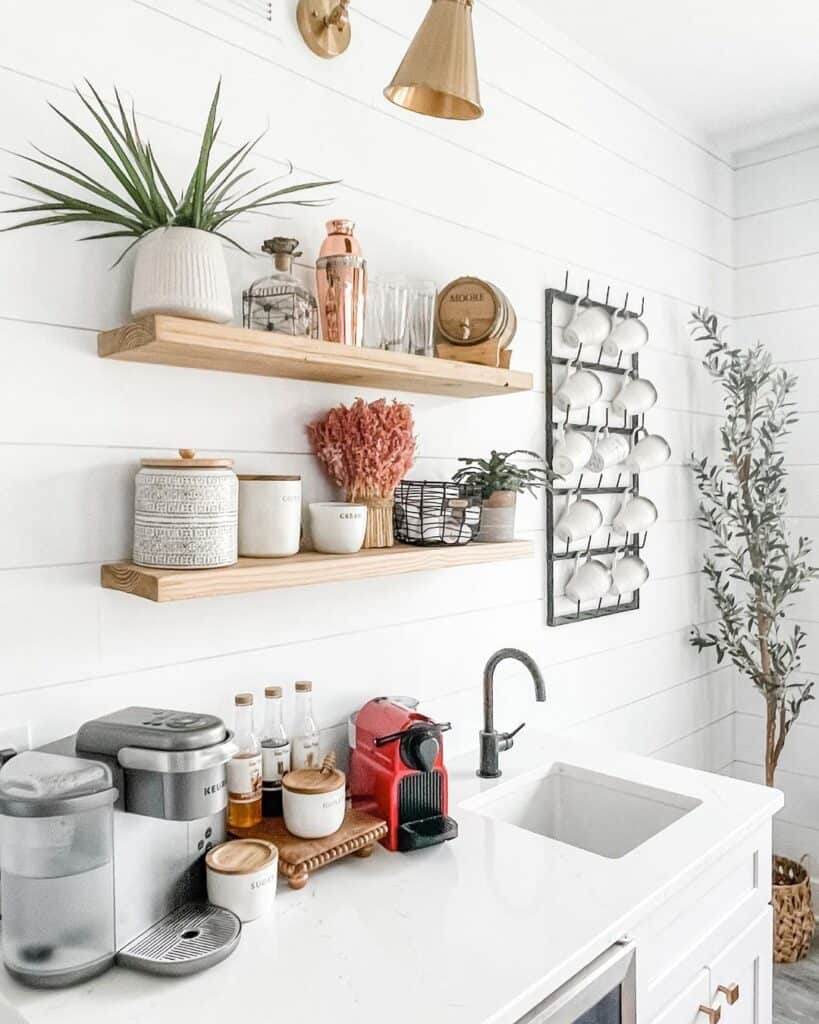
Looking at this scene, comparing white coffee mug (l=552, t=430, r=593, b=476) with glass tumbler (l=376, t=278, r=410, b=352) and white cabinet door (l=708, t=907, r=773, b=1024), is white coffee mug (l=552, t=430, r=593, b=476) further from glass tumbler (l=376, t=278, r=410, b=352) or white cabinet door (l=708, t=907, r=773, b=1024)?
white cabinet door (l=708, t=907, r=773, b=1024)

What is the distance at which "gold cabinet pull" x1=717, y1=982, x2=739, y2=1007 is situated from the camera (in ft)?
5.09

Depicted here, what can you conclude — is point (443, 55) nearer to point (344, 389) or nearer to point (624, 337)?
point (344, 389)

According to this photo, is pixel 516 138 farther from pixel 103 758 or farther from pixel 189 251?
pixel 103 758

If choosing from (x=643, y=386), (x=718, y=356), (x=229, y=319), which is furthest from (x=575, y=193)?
(x=229, y=319)

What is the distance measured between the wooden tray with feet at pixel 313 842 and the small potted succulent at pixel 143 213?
2.69 ft

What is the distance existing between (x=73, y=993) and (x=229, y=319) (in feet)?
3.06

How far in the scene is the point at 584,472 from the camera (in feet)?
7.63

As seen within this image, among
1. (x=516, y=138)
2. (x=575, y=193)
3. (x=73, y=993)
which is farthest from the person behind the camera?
(x=575, y=193)

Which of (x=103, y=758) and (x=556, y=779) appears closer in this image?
(x=103, y=758)

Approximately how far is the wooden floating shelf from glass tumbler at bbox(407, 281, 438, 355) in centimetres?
8

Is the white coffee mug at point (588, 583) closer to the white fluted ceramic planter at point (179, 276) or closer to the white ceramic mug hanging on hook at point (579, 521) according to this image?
the white ceramic mug hanging on hook at point (579, 521)

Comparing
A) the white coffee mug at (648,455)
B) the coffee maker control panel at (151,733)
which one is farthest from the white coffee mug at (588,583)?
the coffee maker control panel at (151,733)

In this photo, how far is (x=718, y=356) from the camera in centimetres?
285

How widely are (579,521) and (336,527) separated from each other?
93 centimetres
